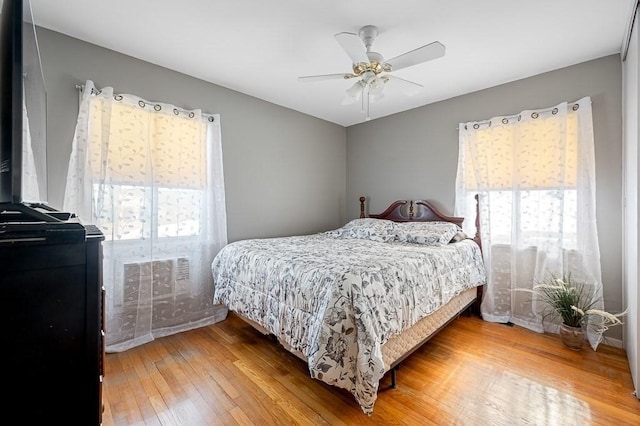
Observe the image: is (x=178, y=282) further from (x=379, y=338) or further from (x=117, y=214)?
(x=379, y=338)

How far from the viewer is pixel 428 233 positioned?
306 cm

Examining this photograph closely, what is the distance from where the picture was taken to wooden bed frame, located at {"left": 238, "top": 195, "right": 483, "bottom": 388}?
1893mm

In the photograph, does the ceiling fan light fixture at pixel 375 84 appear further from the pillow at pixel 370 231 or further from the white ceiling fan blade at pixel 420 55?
the pillow at pixel 370 231

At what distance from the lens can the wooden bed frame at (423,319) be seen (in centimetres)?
189

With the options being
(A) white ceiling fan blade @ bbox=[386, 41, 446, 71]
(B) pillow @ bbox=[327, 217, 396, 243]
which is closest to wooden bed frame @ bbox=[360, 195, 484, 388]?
(B) pillow @ bbox=[327, 217, 396, 243]

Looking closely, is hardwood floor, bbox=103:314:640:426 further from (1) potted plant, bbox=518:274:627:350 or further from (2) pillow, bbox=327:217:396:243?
(2) pillow, bbox=327:217:396:243

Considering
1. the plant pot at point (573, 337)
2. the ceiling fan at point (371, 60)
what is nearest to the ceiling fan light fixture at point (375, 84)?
the ceiling fan at point (371, 60)

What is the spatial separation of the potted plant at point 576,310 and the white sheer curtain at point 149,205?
3.30 meters

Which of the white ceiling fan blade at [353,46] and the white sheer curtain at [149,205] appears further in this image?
the white sheer curtain at [149,205]

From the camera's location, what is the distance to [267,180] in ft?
11.9

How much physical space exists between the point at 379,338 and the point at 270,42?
2.40m

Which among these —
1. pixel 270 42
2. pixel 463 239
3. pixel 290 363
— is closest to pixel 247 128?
pixel 270 42

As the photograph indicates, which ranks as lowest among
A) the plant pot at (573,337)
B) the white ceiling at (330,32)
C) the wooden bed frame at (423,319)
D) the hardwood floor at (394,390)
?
the hardwood floor at (394,390)

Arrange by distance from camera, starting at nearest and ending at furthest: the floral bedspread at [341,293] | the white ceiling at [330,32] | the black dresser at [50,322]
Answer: the black dresser at [50,322] → the floral bedspread at [341,293] → the white ceiling at [330,32]
